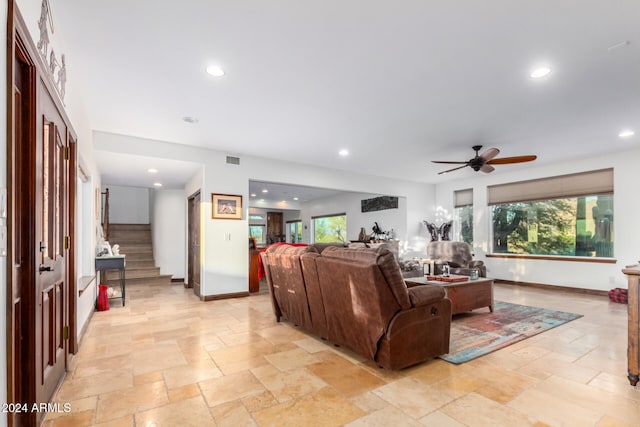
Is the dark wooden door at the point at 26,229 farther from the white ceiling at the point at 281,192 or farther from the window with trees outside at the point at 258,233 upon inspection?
the window with trees outside at the point at 258,233

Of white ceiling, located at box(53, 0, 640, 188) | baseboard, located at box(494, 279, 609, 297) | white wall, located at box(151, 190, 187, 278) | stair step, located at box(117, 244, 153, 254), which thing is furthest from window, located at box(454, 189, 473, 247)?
stair step, located at box(117, 244, 153, 254)

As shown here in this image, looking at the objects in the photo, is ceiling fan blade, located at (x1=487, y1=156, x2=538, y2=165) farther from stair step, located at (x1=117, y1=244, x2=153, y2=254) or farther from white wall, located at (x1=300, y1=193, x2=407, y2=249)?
stair step, located at (x1=117, y1=244, x2=153, y2=254)

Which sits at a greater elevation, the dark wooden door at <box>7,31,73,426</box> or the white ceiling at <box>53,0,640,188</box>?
the white ceiling at <box>53,0,640,188</box>

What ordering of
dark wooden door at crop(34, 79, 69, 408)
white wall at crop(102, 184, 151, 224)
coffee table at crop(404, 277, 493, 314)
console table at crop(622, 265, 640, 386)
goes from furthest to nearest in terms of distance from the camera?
white wall at crop(102, 184, 151, 224)
coffee table at crop(404, 277, 493, 314)
console table at crop(622, 265, 640, 386)
dark wooden door at crop(34, 79, 69, 408)

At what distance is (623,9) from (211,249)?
5.49 m

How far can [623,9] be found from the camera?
2.17 metres

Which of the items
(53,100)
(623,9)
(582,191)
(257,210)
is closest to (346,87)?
(623,9)

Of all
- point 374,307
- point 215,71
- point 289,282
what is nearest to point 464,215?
point 289,282

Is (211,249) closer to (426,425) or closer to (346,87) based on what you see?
(346,87)

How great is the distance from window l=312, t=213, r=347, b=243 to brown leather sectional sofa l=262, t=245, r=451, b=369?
809 centimetres

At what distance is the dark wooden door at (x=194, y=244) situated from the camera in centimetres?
613

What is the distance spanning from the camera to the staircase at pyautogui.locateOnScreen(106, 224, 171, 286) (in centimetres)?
728

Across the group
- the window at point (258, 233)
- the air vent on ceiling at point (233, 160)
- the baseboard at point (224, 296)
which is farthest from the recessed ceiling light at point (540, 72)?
the window at point (258, 233)

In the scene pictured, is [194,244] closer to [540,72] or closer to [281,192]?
[281,192]
